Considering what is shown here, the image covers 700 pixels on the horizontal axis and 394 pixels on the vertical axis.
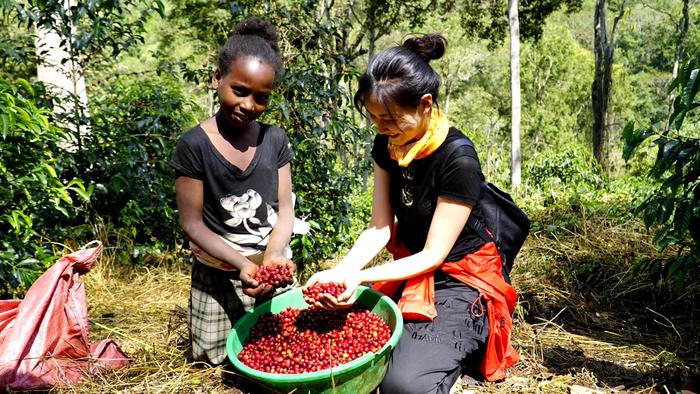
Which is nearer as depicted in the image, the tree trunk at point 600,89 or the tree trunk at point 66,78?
the tree trunk at point 66,78

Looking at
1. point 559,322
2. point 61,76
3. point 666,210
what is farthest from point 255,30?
point 61,76

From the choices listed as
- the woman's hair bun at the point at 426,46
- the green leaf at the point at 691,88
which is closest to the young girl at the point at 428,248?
the woman's hair bun at the point at 426,46

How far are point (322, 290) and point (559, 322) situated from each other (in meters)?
1.74

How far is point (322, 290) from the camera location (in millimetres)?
1880

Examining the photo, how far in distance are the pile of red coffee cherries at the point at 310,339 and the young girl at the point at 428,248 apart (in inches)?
4.5

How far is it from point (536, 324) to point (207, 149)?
6.52ft

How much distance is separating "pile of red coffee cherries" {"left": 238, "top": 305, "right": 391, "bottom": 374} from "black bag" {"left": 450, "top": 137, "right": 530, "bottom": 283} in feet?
2.18

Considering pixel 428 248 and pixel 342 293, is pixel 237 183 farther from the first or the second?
pixel 428 248

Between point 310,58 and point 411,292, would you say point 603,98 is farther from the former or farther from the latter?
→ point 411,292

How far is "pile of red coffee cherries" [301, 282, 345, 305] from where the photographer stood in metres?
1.87

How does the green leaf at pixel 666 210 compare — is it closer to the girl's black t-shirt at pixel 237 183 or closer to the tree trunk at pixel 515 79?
the girl's black t-shirt at pixel 237 183

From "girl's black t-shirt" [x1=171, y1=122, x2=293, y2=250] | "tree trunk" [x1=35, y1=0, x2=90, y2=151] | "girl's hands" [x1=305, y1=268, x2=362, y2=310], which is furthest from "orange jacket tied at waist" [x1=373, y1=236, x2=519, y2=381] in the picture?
"tree trunk" [x1=35, y1=0, x2=90, y2=151]

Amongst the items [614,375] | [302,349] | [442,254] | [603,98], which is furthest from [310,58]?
[603,98]

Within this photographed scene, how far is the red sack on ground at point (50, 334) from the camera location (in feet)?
6.49
